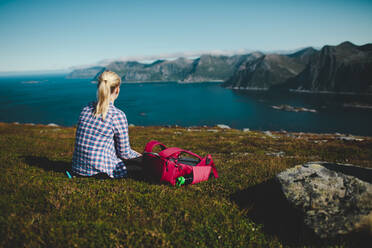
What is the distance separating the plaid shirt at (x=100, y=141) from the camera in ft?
16.7

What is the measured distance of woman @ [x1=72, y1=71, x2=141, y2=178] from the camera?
504cm

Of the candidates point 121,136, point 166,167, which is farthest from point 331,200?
point 121,136

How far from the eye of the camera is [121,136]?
5.28 meters

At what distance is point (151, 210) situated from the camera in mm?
4340

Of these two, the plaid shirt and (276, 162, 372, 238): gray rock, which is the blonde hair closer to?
the plaid shirt

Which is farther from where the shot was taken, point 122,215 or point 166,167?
point 166,167

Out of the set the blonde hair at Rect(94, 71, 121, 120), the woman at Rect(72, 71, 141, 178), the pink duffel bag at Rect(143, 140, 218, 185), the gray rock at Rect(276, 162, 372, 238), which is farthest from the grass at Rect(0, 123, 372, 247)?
the blonde hair at Rect(94, 71, 121, 120)

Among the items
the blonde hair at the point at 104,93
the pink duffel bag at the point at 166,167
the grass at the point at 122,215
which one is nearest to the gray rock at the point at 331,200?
the grass at the point at 122,215

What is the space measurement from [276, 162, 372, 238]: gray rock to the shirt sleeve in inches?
154

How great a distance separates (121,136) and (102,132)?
1.54 ft

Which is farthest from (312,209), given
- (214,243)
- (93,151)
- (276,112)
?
(276,112)

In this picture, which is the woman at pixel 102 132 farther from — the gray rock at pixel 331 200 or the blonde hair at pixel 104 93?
the gray rock at pixel 331 200

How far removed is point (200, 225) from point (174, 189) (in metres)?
1.47

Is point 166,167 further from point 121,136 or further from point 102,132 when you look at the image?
point 102,132
